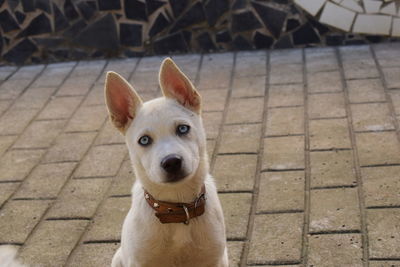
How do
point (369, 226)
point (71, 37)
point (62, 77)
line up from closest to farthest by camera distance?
point (369, 226) < point (62, 77) < point (71, 37)

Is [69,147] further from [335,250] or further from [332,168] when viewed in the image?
[335,250]

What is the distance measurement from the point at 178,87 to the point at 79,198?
1.85 m

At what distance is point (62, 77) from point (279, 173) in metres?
3.46

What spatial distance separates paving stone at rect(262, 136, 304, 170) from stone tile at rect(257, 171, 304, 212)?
0.12 m

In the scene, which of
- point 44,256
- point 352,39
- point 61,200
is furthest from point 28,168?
point 352,39

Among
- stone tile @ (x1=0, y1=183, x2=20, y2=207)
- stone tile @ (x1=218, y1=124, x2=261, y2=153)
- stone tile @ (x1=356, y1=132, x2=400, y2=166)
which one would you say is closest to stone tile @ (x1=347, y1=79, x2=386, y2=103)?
stone tile @ (x1=356, y1=132, x2=400, y2=166)

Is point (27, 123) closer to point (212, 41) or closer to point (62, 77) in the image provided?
point (62, 77)

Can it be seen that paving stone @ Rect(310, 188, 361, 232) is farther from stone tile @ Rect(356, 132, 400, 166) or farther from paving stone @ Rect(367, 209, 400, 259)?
stone tile @ Rect(356, 132, 400, 166)

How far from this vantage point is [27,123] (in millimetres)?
6211

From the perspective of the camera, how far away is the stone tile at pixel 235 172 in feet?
15.3

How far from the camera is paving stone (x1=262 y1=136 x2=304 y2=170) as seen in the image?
485 cm

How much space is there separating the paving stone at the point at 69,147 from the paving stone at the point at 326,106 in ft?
6.60

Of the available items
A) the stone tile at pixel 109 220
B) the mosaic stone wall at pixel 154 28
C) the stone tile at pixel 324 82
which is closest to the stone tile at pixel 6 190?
the stone tile at pixel 109 220

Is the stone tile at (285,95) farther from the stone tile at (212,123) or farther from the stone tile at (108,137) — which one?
the stone tile at (108,137)
